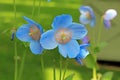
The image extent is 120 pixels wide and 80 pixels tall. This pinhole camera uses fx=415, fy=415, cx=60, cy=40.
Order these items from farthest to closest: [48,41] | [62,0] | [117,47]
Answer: [62,0] < [117,47] < [48,41]

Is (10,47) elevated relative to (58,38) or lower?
lower

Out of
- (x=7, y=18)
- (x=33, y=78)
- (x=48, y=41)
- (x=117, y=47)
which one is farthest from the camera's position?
(x=7, y=18)

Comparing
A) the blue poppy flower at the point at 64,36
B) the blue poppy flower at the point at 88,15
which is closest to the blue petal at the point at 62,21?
the blue poppy flower at the point at 64,36

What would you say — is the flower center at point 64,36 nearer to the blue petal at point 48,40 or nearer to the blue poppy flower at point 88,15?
the blue petal at point 48,40

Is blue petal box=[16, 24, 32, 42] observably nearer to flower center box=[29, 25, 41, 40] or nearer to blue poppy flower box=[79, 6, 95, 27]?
flower center box=[29, 25, 41, 40]

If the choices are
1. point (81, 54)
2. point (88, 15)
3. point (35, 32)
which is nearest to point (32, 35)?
point (35, 32)

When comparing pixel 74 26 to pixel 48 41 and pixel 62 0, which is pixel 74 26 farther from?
pixel 62 0

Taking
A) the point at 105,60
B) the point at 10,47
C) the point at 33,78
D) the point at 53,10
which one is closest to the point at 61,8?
the point at 53,10

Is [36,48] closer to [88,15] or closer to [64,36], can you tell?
[64,36]
